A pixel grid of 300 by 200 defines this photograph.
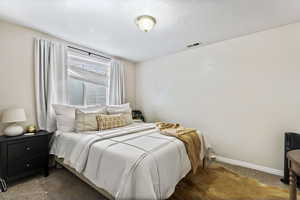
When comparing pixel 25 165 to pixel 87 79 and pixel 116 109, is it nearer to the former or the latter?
pixel 116 109

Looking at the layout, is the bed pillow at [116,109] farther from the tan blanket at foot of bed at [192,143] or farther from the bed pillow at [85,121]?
the tan blanket at foot of bed at [192,143]

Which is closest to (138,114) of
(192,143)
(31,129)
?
(192,143)

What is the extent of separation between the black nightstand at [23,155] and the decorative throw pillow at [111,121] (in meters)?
0.78

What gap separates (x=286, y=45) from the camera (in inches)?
87.9

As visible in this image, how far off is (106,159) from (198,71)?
2.59 meters

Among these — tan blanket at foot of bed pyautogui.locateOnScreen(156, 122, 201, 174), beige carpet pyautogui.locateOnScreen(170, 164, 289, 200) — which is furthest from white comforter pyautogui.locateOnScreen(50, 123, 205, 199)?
beige carpet pyautogui.locateOnScreen(170, 164, 289, 200)

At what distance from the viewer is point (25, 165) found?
2.00m

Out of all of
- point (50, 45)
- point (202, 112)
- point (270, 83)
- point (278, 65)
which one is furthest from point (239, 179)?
point (50, 45)

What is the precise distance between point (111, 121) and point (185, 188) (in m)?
1.58

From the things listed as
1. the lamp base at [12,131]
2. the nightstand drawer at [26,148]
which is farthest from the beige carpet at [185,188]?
the lamp base at [12,131]

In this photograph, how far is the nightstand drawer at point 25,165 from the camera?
1.89 meters

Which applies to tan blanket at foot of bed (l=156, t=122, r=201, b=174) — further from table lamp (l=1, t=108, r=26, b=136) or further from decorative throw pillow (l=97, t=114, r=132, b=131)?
table lamp (l=1, t=108, r=26, b=136)

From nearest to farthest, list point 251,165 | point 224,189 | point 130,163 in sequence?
1. point 130,163
2. point 224,189
3. point 251,165

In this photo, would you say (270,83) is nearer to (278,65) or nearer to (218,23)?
(278,65)
